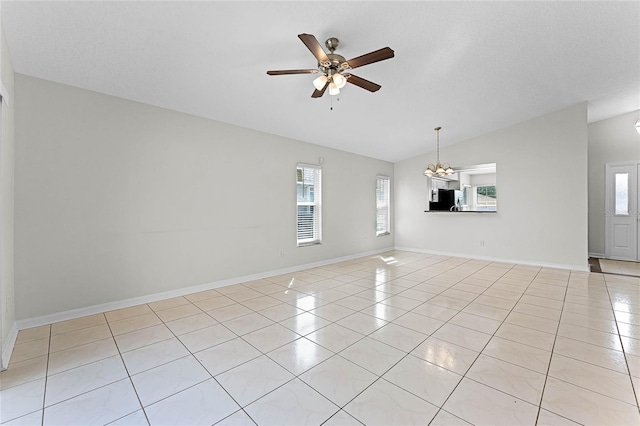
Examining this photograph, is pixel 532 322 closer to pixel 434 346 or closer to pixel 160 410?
pixel 434 346

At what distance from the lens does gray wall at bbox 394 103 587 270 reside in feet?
17.1

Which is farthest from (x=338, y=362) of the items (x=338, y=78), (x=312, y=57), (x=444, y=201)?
(x=444, y=201)

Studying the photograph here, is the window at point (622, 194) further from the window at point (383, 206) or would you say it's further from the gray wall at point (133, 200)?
the gray wall at point (133, 200)

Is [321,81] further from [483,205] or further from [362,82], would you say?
[483,205]

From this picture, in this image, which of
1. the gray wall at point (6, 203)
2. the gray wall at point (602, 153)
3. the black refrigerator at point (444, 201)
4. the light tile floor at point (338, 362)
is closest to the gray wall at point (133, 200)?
the gray wall at point (6, 203)

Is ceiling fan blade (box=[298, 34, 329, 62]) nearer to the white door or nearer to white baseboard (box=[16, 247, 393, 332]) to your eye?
white baseboard (box=[16, 247, 393, 332])

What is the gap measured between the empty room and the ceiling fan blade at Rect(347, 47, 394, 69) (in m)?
0.02

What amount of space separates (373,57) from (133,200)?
3.32m

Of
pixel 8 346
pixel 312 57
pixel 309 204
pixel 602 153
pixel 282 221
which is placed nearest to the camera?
pixel 8 346

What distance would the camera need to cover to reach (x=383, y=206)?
7805 millimetres

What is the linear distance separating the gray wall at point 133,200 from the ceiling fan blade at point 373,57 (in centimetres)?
266

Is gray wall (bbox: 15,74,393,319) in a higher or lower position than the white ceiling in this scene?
lower

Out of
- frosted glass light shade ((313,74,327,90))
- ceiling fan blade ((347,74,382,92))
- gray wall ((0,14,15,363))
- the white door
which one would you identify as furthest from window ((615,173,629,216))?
gray wall ((0,14,15,363))

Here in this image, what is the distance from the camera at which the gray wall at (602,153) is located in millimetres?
5961
